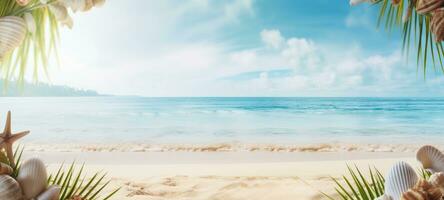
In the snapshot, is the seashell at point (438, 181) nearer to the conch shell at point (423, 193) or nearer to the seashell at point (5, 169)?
the conch shell at point (423, 193)

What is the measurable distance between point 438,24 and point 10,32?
1.74 ft

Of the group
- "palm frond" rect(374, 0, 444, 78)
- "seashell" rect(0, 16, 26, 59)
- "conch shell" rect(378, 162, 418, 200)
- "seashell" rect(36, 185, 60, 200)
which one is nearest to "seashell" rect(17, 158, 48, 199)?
"seashell" rect(36, 185, 60, 200)

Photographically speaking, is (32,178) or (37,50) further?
(37,50)

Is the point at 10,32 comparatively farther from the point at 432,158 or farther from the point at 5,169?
the point at 432,158

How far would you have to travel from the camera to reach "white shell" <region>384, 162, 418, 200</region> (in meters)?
0.38

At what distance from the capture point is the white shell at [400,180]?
378mm

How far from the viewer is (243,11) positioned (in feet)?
57.4

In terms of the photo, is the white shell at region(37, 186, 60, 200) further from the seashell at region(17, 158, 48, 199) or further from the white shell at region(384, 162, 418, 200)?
the white shell at region(384, 162, 418, 200)

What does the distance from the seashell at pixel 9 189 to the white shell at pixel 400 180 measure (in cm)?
44

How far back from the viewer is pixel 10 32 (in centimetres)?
47

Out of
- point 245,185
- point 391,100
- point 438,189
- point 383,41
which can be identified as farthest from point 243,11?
point 438,189

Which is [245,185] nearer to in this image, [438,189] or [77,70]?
[438,189]

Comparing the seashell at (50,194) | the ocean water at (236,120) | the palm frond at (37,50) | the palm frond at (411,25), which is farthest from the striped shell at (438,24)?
the ocean water at (236,120)

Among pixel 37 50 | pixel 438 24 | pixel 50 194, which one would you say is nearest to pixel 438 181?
pixel 438 24
